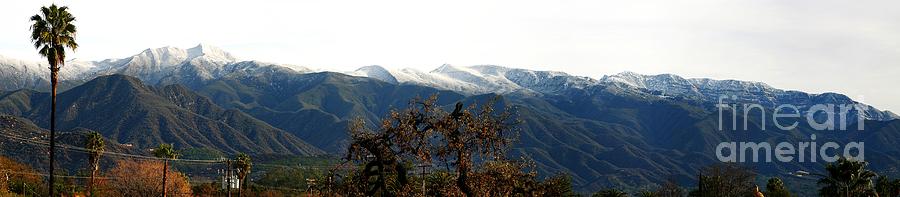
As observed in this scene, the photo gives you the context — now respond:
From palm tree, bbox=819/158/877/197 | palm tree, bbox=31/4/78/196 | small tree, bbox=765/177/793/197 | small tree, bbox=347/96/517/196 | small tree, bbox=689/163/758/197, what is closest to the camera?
small tree, bbox=347/96/517/196

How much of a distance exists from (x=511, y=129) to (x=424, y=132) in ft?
10.5

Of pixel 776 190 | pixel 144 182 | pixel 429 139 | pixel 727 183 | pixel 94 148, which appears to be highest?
pixel 429 139

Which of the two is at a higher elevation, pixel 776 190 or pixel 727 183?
pixel 727 183

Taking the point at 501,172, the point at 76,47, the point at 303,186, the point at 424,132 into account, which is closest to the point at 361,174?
the point at 424,132

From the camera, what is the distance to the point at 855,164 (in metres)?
93.4

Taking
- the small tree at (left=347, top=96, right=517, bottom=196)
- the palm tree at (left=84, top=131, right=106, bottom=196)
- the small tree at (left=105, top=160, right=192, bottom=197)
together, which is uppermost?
the small tree at (left=347, top=96, right=517, bottom=196)

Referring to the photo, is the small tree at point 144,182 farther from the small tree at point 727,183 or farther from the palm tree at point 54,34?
the small tree at point 727,183

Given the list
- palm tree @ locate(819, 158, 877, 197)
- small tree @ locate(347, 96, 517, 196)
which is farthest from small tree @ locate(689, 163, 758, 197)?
small tree @ locate(347, 96, 517, 196)

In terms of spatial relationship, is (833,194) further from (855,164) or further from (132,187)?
(132,187)

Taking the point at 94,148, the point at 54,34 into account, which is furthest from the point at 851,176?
the point at 94,148

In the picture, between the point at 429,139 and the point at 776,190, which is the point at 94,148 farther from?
the point at 429,139

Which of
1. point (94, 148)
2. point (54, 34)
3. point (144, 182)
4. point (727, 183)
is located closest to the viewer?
point (54, 34)

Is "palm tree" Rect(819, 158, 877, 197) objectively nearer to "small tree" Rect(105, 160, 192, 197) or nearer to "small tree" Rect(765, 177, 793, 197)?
"small tree" Rect(765, 177, 793, 197)

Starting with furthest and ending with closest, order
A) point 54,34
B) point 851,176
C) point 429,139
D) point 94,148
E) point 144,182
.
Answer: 1. point 94,148
2. point 144,182
3. point 851,176
4. point 54,34
5. point 429,139
